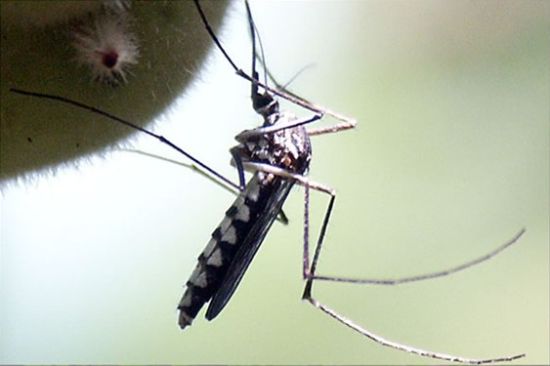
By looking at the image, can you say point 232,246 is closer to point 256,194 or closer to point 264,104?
point 256,194

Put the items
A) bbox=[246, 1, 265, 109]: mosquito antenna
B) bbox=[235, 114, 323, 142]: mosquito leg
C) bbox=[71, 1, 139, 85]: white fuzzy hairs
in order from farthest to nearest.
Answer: bbox=[235, 114, 323, 142]: mosquito leg, bbox=[246, 1, 265, 109]: mosquito antenna, bbox=[71, 1, 139, 85]: white fuzzy hairs

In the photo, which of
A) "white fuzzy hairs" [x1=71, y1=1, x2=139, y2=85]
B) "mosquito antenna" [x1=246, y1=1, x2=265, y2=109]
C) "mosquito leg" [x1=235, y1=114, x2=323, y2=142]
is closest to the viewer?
"white fuzzy hairs" [x1=71, y1=1, x2=139, y2=85]

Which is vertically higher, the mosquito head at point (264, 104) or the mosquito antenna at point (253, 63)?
the mosquito antenna at point (253, 63)

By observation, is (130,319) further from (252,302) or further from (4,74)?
(4,74)

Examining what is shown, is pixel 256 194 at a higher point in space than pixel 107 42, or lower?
higher

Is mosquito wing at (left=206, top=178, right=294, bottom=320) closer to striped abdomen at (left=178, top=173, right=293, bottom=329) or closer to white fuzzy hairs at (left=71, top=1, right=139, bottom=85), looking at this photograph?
striped abdomen at (left=178, top=173, right=293, bottom=329)

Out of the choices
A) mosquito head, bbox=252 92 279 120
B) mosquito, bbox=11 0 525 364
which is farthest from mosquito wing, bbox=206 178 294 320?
mosquito head, bbox=252 92 279 120

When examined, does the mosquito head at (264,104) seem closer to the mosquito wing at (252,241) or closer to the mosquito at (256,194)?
the mosquito at (256,194)

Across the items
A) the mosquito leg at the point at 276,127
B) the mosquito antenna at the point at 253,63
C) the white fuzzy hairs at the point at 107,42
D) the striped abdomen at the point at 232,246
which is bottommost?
the white fuzzy hairs at the point at 107,42

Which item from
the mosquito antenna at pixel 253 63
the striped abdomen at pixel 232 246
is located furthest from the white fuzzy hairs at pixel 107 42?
the striped abdomen at pixel 232 246

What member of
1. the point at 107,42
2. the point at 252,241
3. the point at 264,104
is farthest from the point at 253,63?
the point at 107,42

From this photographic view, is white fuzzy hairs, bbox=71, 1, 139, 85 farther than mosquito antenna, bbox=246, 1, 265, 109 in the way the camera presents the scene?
No
